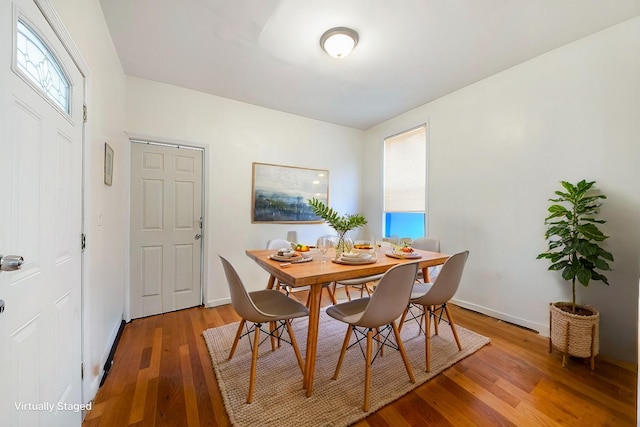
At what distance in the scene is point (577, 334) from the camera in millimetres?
1854

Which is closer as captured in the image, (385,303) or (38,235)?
(38,235)

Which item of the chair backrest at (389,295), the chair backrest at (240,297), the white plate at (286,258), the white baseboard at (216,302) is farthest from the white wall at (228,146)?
the chair backrest at (389,295)

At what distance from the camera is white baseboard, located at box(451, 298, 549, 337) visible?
7.66 feet

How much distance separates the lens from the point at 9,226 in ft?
2.63

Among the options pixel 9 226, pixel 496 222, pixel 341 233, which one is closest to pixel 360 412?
pixel 341 233

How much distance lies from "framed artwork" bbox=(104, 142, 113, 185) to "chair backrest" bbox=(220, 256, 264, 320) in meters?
1.20

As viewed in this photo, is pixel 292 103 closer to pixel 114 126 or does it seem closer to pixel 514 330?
pixel 114 126

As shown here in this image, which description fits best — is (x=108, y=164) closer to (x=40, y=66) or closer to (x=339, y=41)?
(x=40, y=66)

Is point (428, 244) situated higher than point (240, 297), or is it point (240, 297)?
point (428, 244)

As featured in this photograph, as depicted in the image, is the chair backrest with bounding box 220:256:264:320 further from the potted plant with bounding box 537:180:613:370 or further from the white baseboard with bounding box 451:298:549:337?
the white baseboard with bounding box 451:298:549:337

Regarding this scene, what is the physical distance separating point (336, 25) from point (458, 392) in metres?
2.78

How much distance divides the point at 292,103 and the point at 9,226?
9.89 ft

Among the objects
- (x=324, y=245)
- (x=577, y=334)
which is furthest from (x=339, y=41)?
(x=577, y=334)

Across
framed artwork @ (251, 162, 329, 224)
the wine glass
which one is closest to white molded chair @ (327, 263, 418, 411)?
the wine glass
